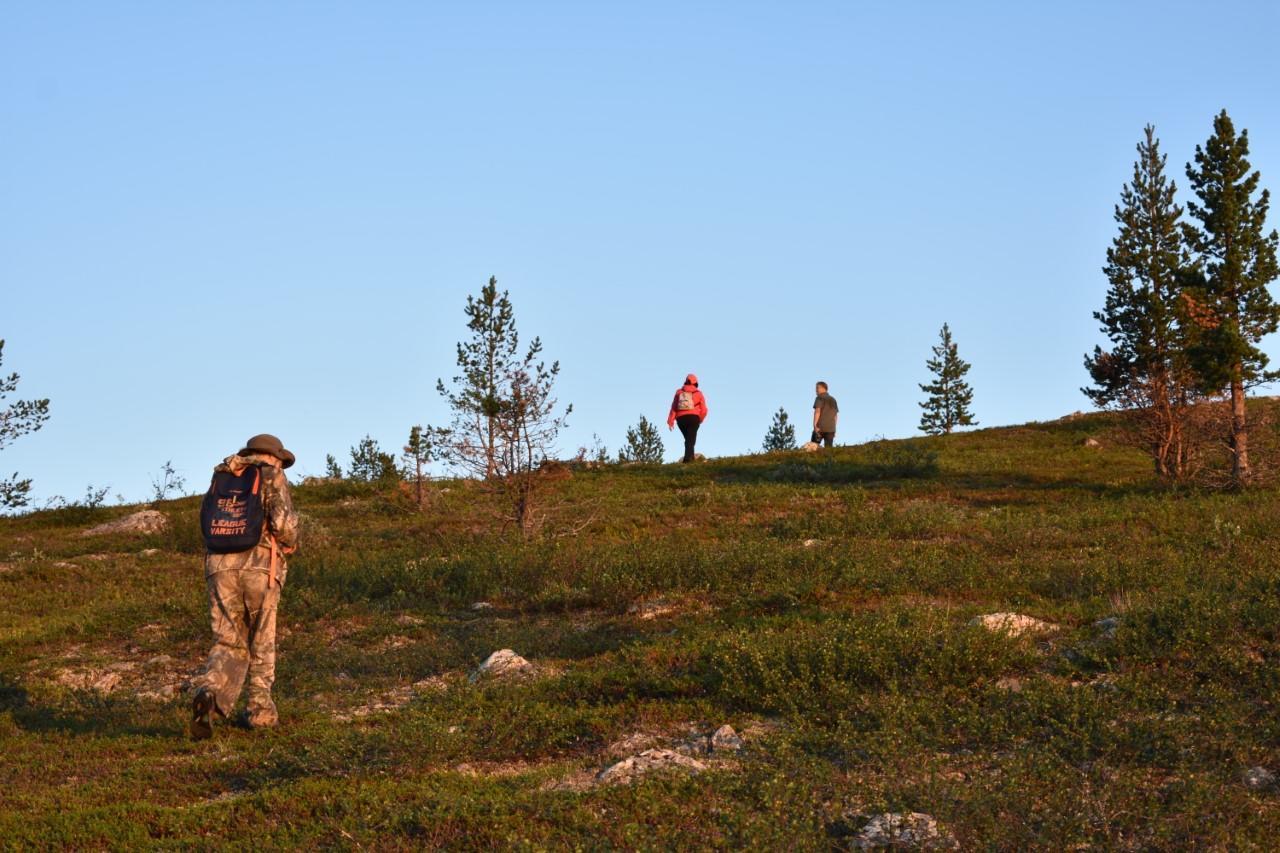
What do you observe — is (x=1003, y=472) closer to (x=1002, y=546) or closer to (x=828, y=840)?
(x=1002, y=546)

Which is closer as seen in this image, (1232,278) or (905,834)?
(905,834)

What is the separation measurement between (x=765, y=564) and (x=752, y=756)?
6.74 m

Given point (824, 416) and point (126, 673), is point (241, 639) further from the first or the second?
point (824, 416)

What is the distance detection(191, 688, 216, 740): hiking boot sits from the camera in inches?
395

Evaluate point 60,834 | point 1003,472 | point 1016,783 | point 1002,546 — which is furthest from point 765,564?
point 1003,472

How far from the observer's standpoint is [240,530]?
34.9 ft

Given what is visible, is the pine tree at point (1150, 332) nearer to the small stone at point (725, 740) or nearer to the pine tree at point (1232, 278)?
the pine tree at point (1232, 278)

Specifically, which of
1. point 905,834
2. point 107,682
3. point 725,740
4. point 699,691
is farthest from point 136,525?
point 905,834

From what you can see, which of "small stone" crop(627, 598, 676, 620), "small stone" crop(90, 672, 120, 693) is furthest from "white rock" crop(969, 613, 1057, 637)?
"small stone" crop(90, 672, 120, 693)

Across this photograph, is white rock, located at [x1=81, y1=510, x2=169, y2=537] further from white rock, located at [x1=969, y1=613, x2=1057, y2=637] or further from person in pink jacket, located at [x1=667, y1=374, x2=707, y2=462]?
white rock, located at [x1=969, y1=613, x2=1057, y2=637]

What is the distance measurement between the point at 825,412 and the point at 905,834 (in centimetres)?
2725

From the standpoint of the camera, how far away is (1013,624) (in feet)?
36.3

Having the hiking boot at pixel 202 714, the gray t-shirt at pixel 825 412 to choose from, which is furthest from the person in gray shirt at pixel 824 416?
the hiking boot at pixel 202 714

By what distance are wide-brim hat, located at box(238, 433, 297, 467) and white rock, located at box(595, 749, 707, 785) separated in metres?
4.58
